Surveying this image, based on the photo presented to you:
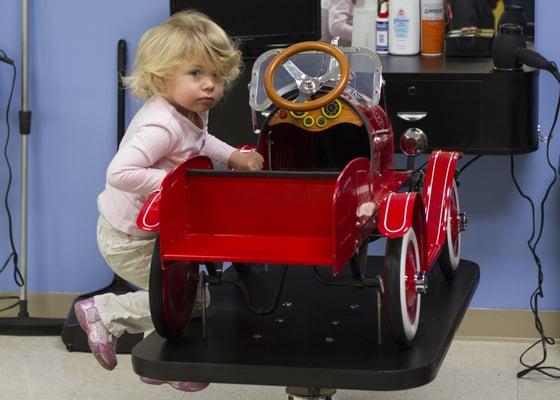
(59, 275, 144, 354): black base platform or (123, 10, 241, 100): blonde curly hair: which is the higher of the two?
(123, 10, 241, 100): blonde curly hair

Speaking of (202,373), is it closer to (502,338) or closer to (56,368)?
(56,368)

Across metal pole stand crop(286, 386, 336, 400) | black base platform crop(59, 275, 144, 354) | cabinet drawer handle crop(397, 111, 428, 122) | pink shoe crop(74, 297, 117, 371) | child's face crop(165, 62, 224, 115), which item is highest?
child's face crop(165, 62, 224, 115)

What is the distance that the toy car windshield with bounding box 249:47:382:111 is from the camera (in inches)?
88.9

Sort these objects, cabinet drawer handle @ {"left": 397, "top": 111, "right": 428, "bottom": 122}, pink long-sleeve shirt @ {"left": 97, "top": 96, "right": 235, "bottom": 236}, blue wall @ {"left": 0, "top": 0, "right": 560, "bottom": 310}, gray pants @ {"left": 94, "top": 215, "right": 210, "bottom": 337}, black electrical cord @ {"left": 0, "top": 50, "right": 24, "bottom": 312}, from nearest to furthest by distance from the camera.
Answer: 1. pink long-sleeve shirt @ {"left": 97, "top": 96, "right": 235, "bottom": 236}
2. gray pants @ {"left": 94, "top": 215, "right": 210, "bottom": 337}
3. cabinet drawer handle @ {"left": 397, "top": 111, "right": 428, "bottom": 122}
4. blue wall @ {"left": 0, "top": 0, "right": 560, "bottom": 310}
5. black electrical cord @ {"left": 0, "top": 50, "right": 24, "bottom": 312}

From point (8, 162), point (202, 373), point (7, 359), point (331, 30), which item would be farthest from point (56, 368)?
point (202, 373)

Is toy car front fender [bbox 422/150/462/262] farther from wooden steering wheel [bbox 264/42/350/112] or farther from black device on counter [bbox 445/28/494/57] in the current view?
black device on counter [bbox 445/28/494/57]

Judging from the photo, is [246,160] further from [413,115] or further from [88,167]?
[88,167]

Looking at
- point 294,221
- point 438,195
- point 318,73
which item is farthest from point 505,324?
point 294,221

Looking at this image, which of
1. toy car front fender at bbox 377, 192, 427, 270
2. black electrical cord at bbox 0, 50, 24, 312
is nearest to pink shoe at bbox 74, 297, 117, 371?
toy car front fender at bbox 377, 192, 427, 270

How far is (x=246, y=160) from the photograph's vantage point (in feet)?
7.57

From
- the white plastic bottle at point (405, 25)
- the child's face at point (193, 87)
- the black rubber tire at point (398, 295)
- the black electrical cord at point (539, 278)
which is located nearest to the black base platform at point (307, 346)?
the black rubber tire at point (398, 295)

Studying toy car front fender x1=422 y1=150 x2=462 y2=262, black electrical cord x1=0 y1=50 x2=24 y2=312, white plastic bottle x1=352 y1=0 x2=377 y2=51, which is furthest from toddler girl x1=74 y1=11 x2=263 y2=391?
black electrical cord x1=0 y1=50 x2=24 y2=312

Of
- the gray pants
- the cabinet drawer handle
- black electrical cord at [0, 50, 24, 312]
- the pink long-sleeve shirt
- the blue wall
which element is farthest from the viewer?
black electrical cord at [0, 50, 24, 312]

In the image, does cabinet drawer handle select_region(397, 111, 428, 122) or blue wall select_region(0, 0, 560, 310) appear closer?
cabinet drawer handle select_region(397, 111, 428, 122)
